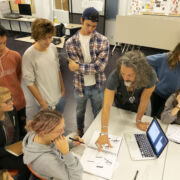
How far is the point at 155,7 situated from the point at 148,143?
16.4 feet

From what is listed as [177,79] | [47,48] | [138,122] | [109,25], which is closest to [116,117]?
[138,122]

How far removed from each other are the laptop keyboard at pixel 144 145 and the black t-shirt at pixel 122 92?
0.36 metres

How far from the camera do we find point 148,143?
1.37m

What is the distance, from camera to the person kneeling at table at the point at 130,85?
1278 millimetres

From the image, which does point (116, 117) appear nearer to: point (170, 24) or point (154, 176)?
point (154, 176)

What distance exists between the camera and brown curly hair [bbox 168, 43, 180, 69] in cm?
156

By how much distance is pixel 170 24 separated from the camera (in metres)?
3.71

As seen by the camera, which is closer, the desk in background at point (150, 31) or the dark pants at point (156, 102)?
the dark pants at point (156, 102)

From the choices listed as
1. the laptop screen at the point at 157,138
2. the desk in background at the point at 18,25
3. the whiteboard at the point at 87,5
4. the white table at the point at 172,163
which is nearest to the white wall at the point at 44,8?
the desk in background at the point at 18,25

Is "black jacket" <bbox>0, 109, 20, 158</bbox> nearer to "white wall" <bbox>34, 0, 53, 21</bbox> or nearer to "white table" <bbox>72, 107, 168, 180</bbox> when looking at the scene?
"white table" <bbox>72, 107, 168, 180</bbox>

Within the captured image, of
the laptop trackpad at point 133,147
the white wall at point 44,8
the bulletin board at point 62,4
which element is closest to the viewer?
the laptop trackpad at point 133,147

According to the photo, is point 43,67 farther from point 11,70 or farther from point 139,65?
point 139,65

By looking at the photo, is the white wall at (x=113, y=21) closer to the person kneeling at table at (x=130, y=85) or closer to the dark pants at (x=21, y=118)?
the person kneeling at table at (x=130, y=85)

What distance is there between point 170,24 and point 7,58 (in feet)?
11.6
